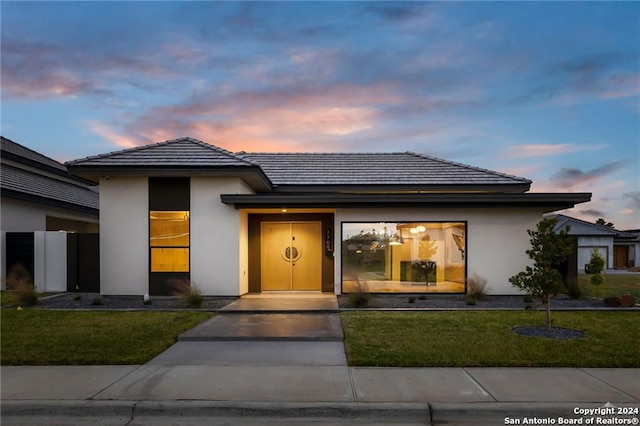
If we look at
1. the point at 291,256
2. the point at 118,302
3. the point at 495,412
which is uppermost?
the point at 291,256

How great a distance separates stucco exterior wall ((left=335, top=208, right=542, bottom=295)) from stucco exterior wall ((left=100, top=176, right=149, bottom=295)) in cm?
665

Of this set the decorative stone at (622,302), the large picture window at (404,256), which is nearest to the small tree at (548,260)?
the decorative stone at (622,302)

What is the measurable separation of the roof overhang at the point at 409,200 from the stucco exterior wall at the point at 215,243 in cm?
53

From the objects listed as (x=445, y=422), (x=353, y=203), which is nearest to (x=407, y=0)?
(x=353, y=203)

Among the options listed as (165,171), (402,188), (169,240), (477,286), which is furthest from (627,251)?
(165,171)

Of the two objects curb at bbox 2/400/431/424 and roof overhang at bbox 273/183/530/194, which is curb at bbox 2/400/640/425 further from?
roof overhang at bbox 273/183/530/194

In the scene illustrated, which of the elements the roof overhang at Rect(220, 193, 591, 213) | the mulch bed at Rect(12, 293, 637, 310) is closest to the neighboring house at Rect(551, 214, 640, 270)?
the roof overhang at Rect(220, 193, 591, 213)

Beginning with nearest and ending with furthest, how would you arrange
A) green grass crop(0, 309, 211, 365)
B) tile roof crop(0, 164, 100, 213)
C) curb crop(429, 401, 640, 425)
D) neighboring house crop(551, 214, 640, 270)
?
curb crop(429, 401, 640, 425) < green grass crop(0, 309, 211, 365) < tile roof crop(0, 164, 100, 213) < neighboring house crop(551, 214, 640, 270)

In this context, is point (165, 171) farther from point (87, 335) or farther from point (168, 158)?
point (87, 335)

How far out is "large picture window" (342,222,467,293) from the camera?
15.1 meters

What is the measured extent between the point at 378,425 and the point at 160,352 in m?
4.45

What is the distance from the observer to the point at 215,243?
14531 mm

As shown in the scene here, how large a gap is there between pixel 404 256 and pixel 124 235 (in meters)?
9.74

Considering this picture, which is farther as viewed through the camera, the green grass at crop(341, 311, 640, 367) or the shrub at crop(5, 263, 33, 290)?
the shrub at crop(5, 263, 33, 290)
